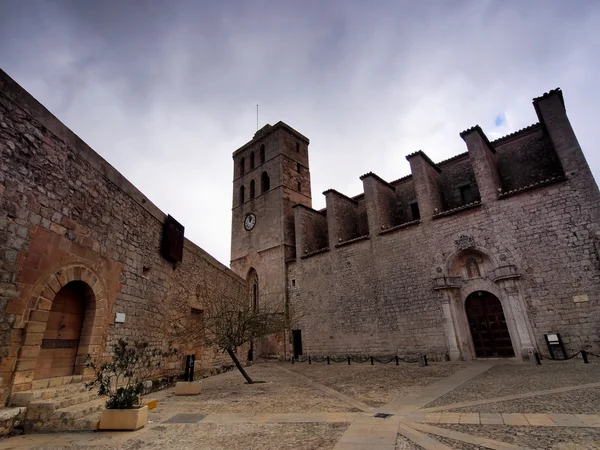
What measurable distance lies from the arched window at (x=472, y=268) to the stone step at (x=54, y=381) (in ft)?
45.5

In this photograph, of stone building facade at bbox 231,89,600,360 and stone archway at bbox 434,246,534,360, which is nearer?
stone building facade at bbox 231,89,600,360

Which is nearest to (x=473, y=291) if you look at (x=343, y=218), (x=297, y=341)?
(x=343, y=218)

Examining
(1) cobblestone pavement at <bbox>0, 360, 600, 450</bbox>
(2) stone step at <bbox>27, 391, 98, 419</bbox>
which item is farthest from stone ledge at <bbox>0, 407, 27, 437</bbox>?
(1) cobblestone pavement at <bbox>0, 360, 600, 450</bbox>

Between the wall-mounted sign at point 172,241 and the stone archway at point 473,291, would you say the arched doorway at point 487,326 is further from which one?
the wall-mounted sign at point 172,241

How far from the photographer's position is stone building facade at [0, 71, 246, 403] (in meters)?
4.42

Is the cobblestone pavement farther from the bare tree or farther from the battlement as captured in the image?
the battlement

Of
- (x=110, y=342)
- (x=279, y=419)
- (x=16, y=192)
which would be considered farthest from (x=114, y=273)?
(x=279, y=419)

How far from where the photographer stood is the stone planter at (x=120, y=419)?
4145 mm

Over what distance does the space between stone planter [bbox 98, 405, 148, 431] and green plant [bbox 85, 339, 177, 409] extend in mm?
98

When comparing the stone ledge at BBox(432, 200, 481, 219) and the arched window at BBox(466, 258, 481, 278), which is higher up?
the stone ledge at BBox(432, 200, 481, 219)

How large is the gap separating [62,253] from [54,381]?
81.5 inches

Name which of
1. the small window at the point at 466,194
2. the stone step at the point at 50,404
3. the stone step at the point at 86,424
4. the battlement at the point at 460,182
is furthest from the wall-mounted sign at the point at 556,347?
the stone step at the point at 50,404

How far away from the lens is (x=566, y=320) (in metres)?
10.7

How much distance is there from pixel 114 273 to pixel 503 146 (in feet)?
59.7
